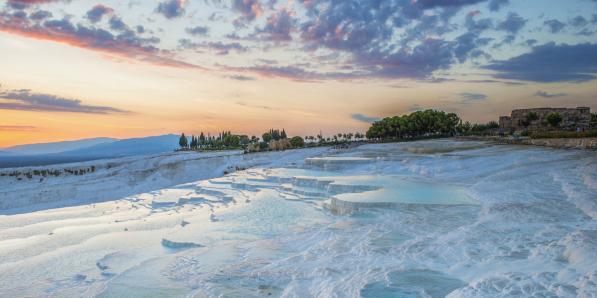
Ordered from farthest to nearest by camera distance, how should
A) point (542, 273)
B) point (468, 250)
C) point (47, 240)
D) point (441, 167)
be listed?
point (441, 167), point (47, 240), point (468, 250), point (542, 273)

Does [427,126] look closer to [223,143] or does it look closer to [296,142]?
[296,142]

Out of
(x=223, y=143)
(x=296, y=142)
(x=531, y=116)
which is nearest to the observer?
(x=531, y=116)

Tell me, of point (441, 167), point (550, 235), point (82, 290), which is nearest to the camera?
point (82, 290)

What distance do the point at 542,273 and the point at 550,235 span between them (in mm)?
2313

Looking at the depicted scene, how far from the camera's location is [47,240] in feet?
34.6

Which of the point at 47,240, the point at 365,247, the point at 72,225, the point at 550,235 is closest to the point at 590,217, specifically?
the point at 550,235

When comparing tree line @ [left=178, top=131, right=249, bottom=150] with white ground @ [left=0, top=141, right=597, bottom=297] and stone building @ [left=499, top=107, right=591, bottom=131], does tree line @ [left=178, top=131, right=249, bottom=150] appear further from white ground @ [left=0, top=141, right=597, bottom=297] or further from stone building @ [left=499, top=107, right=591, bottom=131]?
white ground @ [left=0, top=141, right=597, bottom=297]

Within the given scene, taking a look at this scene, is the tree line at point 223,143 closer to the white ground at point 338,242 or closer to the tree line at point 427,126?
the tree line at point 427,126

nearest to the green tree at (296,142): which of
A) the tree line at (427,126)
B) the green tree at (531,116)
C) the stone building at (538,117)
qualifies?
the tree line at (427,126)

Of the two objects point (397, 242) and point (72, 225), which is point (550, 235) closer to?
point (397, 242)

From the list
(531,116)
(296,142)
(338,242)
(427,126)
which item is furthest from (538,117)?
(338,242)

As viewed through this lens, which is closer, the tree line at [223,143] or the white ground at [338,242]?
the white ground at [338,242]

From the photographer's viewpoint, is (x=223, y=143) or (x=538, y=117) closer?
(x=538, y=117)

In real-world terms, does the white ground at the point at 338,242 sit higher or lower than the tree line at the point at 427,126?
lower
